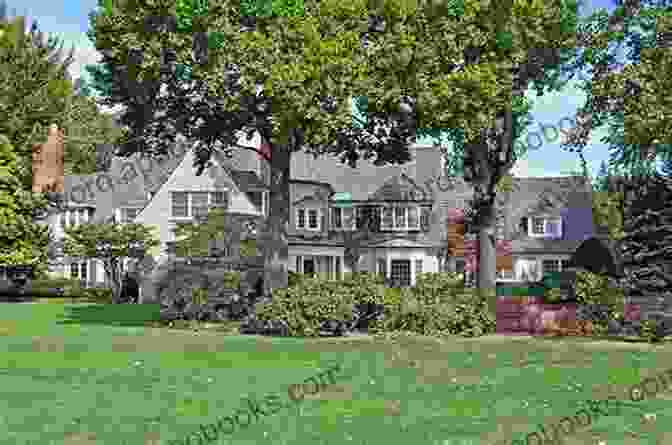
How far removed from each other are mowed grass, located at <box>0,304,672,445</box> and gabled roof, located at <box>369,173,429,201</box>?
31.2m

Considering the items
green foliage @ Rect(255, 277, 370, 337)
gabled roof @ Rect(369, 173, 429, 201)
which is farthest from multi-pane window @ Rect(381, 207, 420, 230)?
green foliage @ Rect(255, 277, 370, 337)

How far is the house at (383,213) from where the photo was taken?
55.1m

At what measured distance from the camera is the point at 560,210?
2298 inches

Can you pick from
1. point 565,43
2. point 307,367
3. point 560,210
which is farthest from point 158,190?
point 307,367

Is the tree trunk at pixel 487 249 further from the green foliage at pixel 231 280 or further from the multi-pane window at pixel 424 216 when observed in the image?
the multi-pane window at pixel 424 216

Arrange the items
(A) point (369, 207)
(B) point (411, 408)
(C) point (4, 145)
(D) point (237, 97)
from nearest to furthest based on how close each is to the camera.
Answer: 1. (B) point (411, 408)
2. (D) point (237, 97)
3. (C) point (4, 145)
4. (A) point (369, 207)

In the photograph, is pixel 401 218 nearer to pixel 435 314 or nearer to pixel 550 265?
pixel 550 265

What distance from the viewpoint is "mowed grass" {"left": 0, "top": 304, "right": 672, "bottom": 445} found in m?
10.4

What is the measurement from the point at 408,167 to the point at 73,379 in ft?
148

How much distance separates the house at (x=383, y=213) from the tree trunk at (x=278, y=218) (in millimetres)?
20950

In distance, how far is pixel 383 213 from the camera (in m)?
56.3

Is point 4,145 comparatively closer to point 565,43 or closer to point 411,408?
point 565,43

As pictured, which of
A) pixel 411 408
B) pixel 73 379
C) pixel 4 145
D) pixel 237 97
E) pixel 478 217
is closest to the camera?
pixel 411 408

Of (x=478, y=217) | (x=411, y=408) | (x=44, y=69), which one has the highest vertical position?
(x=44, y=69)
